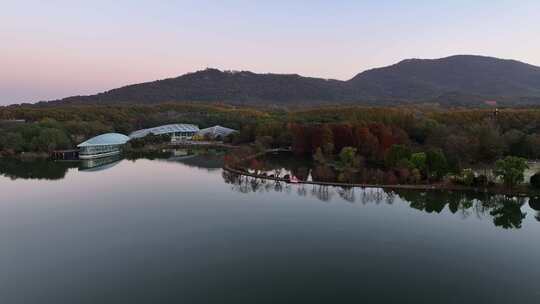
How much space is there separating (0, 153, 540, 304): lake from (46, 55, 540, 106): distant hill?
45227mm

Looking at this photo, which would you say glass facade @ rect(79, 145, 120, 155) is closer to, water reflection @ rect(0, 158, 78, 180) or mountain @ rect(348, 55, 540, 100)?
water reflection @ rect(0, 158, 78, 180)

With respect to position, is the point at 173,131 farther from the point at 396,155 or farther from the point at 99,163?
the point at 396,155

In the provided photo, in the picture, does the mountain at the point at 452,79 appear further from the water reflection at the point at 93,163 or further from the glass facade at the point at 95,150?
the glass facade at the point at 95,150

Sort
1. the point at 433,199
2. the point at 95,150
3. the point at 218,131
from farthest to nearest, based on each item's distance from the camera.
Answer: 1. the point at 218,131
2. the point at 95,150
3. the point at 433,199

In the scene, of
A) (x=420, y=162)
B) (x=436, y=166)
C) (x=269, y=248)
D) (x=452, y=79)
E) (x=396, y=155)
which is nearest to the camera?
(x=269, y=248)

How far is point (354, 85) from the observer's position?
228 ft

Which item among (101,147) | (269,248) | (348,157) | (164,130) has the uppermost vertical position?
(164,130)

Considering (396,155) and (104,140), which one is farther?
(104,140)

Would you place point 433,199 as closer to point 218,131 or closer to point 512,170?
point 512,170

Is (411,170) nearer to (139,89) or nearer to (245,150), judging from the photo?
(245,150)

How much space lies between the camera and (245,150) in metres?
20.6

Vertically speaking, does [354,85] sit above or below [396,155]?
above

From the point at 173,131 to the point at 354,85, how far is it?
48.1m

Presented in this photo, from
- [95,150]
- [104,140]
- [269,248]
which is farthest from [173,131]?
[269,248]
